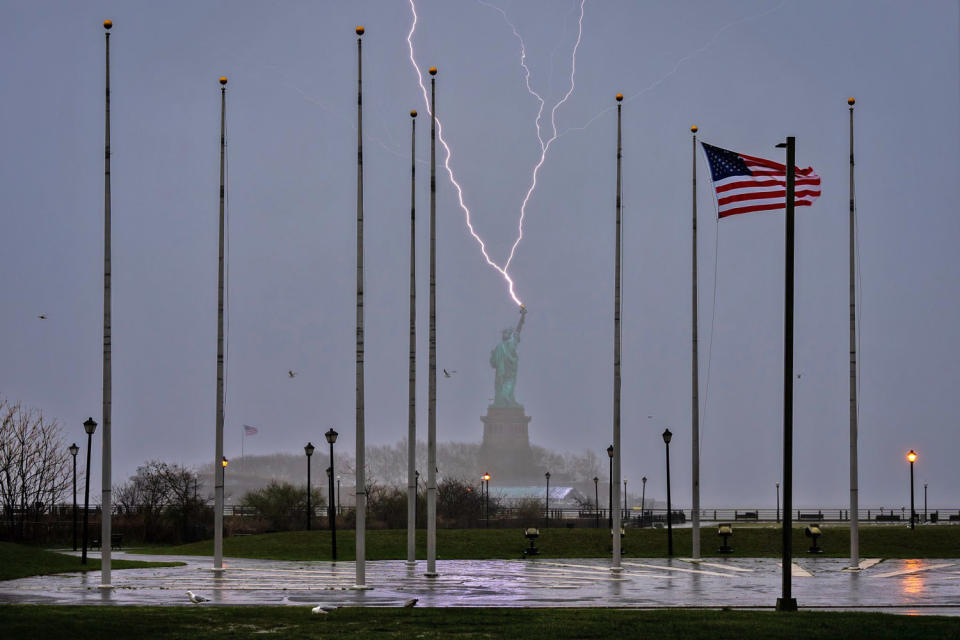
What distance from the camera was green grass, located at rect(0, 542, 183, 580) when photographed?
36.1 meters

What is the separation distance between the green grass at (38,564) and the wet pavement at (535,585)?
96cm

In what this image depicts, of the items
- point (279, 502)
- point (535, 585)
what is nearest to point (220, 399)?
point (535, 585)

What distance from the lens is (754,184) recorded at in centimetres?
3766

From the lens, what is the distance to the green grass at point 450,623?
19656 mm

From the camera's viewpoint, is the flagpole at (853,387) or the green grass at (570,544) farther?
the green grass at (570,544)

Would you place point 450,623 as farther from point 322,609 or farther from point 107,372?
point 107,372

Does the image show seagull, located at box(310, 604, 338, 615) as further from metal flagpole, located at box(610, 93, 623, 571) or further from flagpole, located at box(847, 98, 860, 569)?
flagpole, located at box(847, 98, 860, 569)

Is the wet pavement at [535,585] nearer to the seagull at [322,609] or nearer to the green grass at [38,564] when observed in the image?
the green grass at [38,564]

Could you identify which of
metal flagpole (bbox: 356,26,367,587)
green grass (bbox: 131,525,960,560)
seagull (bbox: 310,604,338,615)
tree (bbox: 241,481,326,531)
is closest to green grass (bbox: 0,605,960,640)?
seagull (bbox: 310,604,338,615)

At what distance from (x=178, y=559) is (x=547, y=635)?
30.4 meters

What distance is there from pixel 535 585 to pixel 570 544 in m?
20.3

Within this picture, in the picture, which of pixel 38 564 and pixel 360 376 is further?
pixel 38 564

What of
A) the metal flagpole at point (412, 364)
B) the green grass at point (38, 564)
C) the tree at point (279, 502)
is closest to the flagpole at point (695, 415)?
the metal flagpole at point (412, 364)

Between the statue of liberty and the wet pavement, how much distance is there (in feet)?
367
